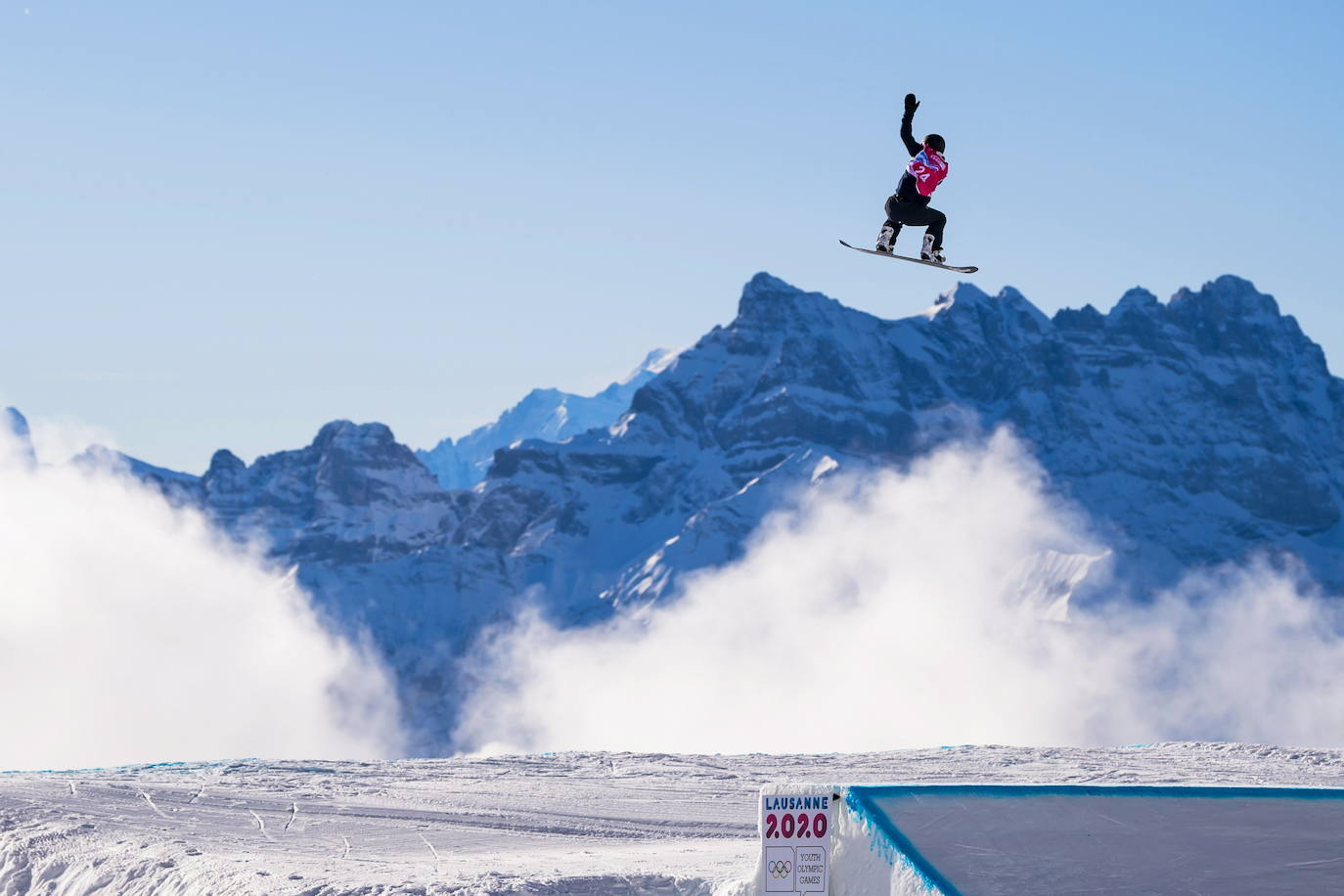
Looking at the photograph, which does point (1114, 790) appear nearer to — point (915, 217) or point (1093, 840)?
point (1093, 840)

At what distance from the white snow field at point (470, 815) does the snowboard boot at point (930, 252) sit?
24.2 feet

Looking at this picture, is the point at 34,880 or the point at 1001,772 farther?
the point at 1001,772

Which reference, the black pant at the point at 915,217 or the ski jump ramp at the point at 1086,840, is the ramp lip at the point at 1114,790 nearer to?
the ski jump ramp at the point at 1086,840

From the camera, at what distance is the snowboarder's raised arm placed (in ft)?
70.9

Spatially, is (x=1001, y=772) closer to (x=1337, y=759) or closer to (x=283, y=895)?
(x=1337, y=759)

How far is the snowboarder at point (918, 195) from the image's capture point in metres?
22.2

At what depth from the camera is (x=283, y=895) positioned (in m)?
24.3

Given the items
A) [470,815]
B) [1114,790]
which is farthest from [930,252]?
[470,815]

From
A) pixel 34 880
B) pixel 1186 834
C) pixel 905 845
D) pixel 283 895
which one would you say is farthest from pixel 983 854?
pixel 34 880

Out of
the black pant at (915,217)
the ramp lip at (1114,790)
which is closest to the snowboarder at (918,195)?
the black pant at (915,217)

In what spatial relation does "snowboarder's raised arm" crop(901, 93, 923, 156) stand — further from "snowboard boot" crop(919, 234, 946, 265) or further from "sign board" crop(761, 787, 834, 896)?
"sign board" crop(761, 787, 834, 896)

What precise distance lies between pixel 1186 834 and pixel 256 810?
20824 millimetres

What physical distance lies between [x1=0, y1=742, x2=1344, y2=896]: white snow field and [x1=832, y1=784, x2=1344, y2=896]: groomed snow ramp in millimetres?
172

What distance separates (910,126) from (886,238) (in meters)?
2.09
